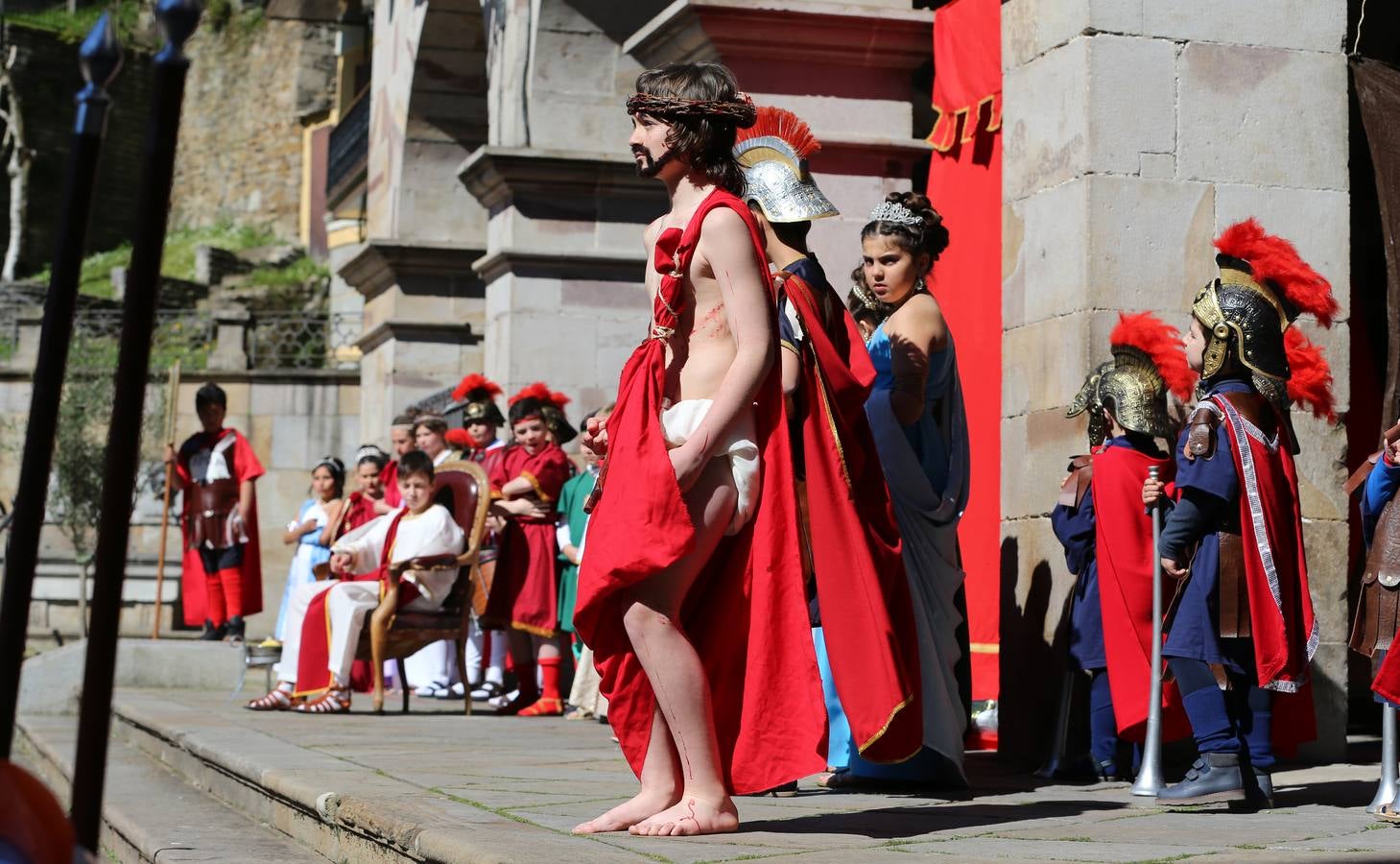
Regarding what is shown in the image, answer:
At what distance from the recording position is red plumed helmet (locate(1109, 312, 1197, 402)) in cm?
619

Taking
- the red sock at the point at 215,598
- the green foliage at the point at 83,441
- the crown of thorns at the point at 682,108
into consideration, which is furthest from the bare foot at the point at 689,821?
the green foliage at the point at 83,441

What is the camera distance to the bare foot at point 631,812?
440 cm

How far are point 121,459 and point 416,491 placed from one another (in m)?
7.86

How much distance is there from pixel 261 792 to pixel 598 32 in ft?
23.6

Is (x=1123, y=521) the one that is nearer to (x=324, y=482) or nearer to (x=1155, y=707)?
(x=1155, y=707)

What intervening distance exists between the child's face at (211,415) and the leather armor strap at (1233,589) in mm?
8970

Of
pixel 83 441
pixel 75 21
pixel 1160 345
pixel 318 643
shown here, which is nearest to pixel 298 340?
pixel 83 441

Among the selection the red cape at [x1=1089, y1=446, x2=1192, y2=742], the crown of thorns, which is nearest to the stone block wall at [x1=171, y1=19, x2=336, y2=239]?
the red cape at [x1=1089, y1=446, x2=1192, y2=742]

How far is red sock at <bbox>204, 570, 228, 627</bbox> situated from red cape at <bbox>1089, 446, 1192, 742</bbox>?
8249 millimetres

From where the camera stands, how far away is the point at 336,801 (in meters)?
5.13

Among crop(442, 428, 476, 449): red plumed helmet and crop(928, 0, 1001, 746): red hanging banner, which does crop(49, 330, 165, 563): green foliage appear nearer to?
crop(442, 428, 476, 449): red plumed helmet

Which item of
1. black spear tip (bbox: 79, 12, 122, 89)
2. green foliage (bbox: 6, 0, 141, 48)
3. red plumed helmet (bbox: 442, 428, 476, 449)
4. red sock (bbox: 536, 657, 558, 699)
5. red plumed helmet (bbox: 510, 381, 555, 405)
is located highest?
green foliage (bbox: 6, 0, 141, 48)

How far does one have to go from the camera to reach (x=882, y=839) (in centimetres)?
446

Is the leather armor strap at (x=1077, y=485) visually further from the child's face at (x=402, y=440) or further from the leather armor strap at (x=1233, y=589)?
the child's face at (x=402, y=440)
